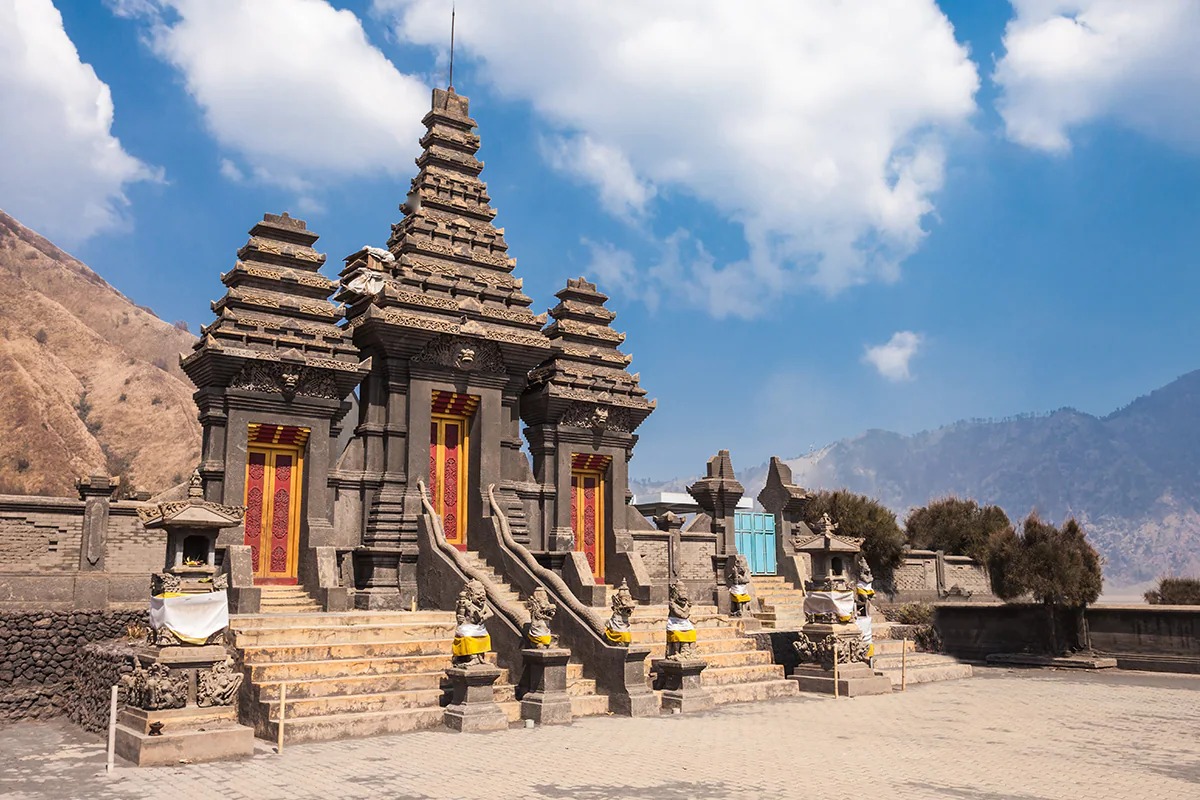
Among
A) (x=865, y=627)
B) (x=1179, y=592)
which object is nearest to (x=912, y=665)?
(x=865, y=627)

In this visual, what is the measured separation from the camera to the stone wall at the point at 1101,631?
25016 millimetres

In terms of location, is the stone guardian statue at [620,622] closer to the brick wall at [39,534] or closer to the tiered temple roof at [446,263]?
the tiered temple roof at [446,263]

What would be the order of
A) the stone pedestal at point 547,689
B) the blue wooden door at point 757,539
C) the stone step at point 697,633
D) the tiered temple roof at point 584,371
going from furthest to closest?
the blue wooden door at point 757,539 → the tiered temple roof at point 584,371 → the stone step at point 697,633 → the stone pedestal at point 547,689

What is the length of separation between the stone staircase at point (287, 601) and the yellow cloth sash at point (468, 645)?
526 cm

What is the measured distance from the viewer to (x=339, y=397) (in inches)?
846

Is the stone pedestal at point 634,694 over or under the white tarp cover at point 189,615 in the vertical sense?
under

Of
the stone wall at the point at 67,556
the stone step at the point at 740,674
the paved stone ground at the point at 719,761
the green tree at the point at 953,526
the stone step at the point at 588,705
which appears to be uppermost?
the green tree at the point at 953,526

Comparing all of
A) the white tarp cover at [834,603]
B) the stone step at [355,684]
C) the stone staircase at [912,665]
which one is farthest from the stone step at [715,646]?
the stone step at [355,684]

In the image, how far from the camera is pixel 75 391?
247 ft

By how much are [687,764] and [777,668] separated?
27.7 ft

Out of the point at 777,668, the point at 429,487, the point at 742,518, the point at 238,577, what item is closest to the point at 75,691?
the point at 238,577

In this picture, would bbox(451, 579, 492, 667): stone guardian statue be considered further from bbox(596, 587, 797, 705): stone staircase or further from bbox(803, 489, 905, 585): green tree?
bbox(803, 489, 905, 585): green tree

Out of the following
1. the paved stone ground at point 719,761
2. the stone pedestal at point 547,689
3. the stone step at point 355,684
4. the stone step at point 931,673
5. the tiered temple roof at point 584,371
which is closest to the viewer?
the paved stone ground at point 719,761

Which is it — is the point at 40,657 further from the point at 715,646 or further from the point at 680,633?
the point at 715,646
